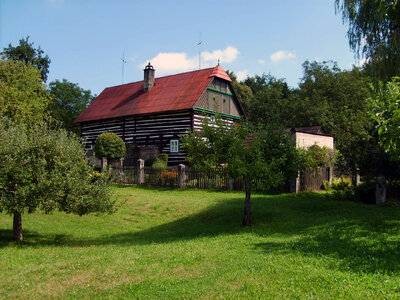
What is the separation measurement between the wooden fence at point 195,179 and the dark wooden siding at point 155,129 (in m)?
4.90

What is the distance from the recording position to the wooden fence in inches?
789

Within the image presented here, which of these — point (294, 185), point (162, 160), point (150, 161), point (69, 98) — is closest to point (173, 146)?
point (162, 160)

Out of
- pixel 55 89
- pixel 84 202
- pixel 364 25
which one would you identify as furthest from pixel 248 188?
pixel 55 89

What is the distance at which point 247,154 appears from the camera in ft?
43.9

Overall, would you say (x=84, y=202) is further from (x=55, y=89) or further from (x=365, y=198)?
(x=55, y=89)

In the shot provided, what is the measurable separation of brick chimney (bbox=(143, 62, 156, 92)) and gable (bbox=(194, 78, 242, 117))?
23.1 feet

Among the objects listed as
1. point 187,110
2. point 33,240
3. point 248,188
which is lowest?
point 33,240

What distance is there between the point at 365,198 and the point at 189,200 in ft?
27.7

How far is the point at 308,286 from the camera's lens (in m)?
6.07

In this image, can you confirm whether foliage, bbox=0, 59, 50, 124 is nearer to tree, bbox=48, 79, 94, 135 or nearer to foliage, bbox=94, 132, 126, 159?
foliage, bbox=94, 132, 126, 159

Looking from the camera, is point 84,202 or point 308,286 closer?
point 308,286

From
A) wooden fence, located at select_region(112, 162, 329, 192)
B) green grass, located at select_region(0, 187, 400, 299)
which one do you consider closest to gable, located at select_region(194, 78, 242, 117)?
wooden fence, located at select_region(112, 162, 329, 192)

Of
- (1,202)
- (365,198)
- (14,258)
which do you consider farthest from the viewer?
(365,198)

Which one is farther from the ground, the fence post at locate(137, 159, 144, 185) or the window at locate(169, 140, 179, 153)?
the window at locate(169, 140, 179, 153)
